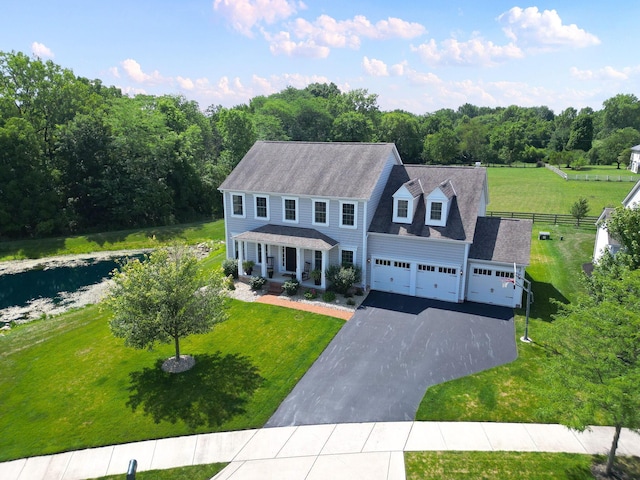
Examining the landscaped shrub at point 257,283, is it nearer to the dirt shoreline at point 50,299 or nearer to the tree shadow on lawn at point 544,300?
the dirt shoreline at point 50,299

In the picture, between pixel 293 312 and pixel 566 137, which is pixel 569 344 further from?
pixel 566 137

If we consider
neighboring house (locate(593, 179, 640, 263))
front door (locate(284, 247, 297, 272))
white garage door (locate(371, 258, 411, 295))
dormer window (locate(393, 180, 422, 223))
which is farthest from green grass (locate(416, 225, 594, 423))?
front door (locate(284, 247, 297, 272))

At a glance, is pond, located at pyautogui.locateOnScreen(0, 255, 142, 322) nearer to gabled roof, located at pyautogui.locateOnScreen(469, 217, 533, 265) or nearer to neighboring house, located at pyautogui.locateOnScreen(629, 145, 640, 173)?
gabled roof, located at pyautogui.locateOnScreen(469, 217, 533, 265)

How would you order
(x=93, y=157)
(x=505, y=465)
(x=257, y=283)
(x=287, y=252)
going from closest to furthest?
(x=505, y=465) → (x=257, y=283) → (x=287, y=252) → (x=93, y=157)

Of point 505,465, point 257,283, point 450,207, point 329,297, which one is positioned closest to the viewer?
point 505,465

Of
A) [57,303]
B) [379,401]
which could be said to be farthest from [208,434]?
[57,303]

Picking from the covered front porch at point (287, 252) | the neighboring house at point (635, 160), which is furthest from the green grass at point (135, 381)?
the neighboring house at point (635, 160)

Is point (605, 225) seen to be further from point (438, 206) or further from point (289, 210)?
point (289, 210)

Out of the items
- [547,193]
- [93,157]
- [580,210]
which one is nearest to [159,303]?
[93,157]
